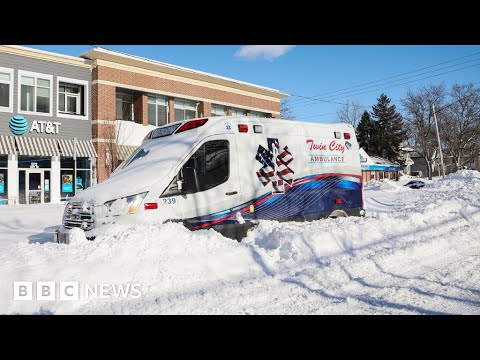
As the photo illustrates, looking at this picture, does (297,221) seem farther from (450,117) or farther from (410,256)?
(450,117)

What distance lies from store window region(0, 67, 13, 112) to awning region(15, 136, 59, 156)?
1881 millimetres

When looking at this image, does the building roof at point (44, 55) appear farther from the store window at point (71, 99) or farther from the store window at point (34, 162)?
the store window at point (34, 162)

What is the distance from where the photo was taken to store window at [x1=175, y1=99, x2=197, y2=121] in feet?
105

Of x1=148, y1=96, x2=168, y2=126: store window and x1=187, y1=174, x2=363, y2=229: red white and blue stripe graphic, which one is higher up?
x1=148, y1=96, x2=168, y2=126: store window

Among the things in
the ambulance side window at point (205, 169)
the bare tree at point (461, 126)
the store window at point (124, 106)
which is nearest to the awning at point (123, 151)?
the store window at point (124, 106)

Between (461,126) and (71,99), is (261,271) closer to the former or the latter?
(71,99)

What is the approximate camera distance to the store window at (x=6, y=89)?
76.0 ft

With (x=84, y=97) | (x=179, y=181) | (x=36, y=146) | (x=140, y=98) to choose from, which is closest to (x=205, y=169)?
(x=179, y=181)

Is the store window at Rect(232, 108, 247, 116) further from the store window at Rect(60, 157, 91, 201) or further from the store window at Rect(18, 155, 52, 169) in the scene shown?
the store window at Rect(18, 155, 52, 169)

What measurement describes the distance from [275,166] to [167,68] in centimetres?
2315

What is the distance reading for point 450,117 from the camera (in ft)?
211

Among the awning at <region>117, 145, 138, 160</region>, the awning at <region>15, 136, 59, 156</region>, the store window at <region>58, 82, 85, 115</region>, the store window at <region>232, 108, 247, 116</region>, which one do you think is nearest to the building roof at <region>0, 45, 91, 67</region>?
the store window at <region>58, 82, 85, 115</region>

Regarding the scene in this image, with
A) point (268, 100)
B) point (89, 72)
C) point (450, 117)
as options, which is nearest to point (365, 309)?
point (89, 72)

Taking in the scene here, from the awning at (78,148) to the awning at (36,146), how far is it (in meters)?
0.41
